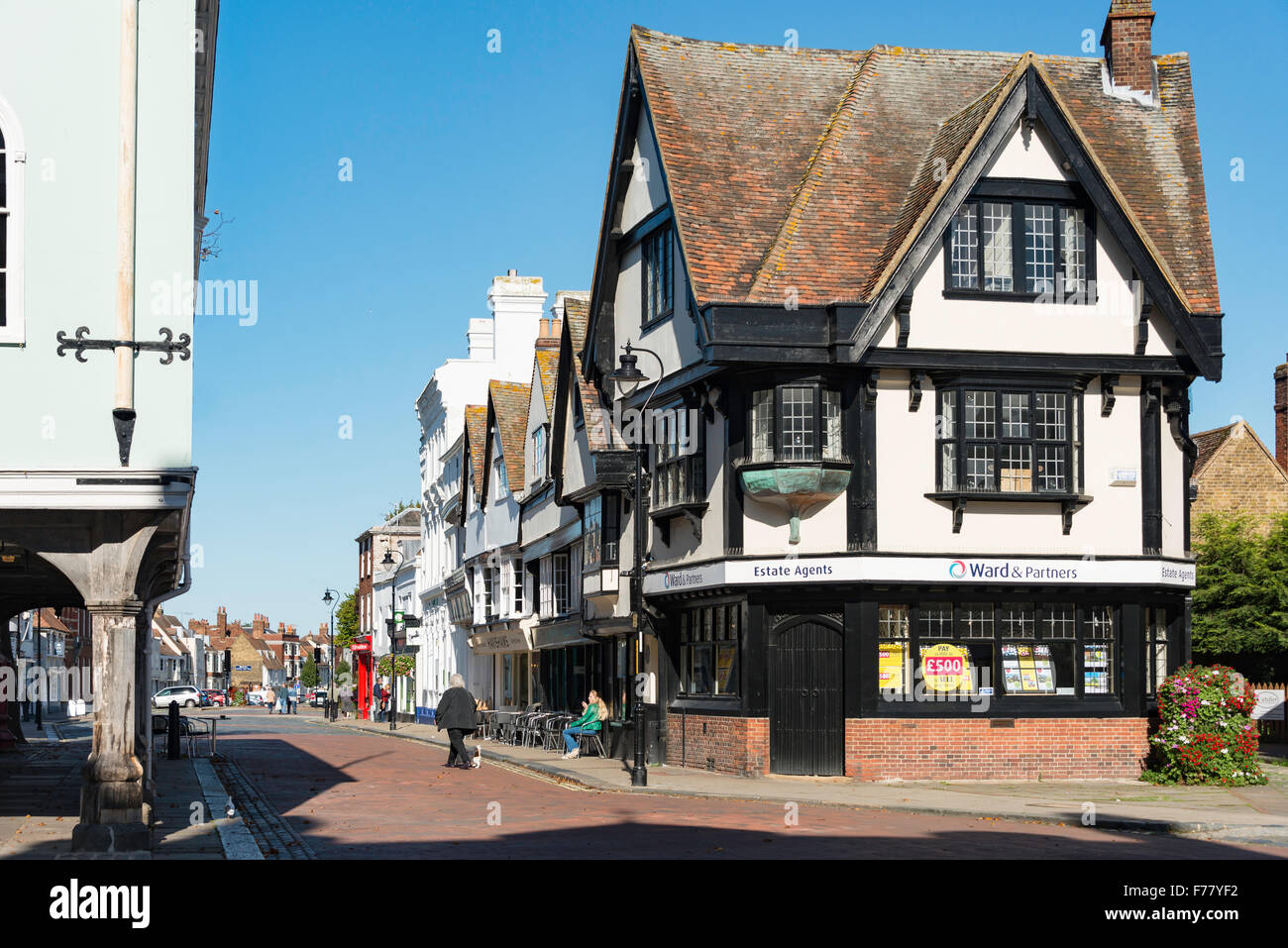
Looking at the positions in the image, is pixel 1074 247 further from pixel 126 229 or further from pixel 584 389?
pixel 126 229

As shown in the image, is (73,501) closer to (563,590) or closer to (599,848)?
(599,848)

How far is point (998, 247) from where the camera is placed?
2689 centimetres

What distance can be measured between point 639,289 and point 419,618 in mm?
43127

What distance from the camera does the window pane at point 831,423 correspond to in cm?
2628

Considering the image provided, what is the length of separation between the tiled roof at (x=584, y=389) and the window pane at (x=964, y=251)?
931cm

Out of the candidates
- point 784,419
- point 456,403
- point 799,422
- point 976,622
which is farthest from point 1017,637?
point 456,403

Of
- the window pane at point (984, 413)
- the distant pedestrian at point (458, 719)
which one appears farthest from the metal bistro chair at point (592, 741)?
the window pane at point (984, 413)

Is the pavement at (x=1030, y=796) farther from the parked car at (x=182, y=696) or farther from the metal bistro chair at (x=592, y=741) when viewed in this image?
the parked car at (x=182, y=696)

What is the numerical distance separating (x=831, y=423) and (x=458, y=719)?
9400mm

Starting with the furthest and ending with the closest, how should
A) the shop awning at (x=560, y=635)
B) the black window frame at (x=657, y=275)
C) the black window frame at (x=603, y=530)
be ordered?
1. the shop awning at (x=560, y=635)
2. the black window frame at (x=603, y=530)
3. the black window frame at (x=657, y=275)

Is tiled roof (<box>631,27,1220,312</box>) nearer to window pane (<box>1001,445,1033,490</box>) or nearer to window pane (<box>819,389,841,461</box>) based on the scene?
window pane (<box>819,389,841,461</box>)

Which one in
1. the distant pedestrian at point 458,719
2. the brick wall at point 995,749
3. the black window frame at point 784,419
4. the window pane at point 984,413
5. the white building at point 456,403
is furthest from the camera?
the white building at point 456,403

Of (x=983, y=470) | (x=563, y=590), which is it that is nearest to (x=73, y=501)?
(x=983, y=470)

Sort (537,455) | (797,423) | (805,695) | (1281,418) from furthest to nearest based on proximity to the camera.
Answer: (1281,418), (537,455), (805,695), (797,423)
